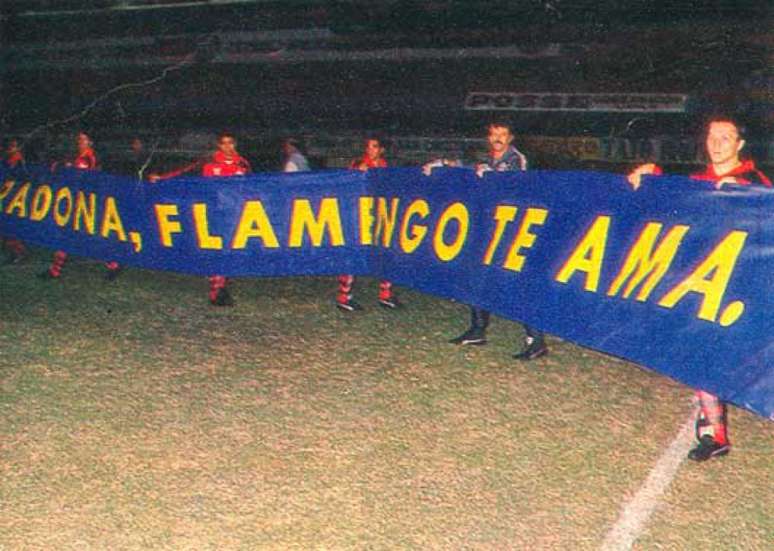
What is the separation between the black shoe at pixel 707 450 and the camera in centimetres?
490

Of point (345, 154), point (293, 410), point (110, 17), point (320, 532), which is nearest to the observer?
point (320, 532)

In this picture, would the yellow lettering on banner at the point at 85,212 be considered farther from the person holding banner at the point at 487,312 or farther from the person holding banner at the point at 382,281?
the person holding banner at the point at 487,312

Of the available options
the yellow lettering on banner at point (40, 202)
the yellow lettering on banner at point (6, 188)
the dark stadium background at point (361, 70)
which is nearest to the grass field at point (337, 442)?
the yellow lettering on banner at point (40, 202)

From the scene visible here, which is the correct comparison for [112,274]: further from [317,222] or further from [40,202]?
[317,222]

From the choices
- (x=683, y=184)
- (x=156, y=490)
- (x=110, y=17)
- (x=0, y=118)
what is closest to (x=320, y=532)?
(x=156, y=490)

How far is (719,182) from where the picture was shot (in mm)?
5168

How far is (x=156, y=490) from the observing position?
4484 millimetres

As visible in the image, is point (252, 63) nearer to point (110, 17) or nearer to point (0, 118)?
point (110, 17)

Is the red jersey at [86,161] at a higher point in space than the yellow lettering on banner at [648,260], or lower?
lower

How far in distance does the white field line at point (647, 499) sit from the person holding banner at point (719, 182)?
137mm

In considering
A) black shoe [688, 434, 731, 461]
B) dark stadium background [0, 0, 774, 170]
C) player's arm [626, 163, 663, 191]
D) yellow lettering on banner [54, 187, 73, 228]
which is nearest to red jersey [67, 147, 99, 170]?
yellow lettering on banner [54, 187, 73, 228]

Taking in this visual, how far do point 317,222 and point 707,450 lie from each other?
15.6 ft

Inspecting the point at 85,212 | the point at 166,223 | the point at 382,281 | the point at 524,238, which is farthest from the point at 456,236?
the point at 85,212

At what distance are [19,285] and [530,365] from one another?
6.28 metres
